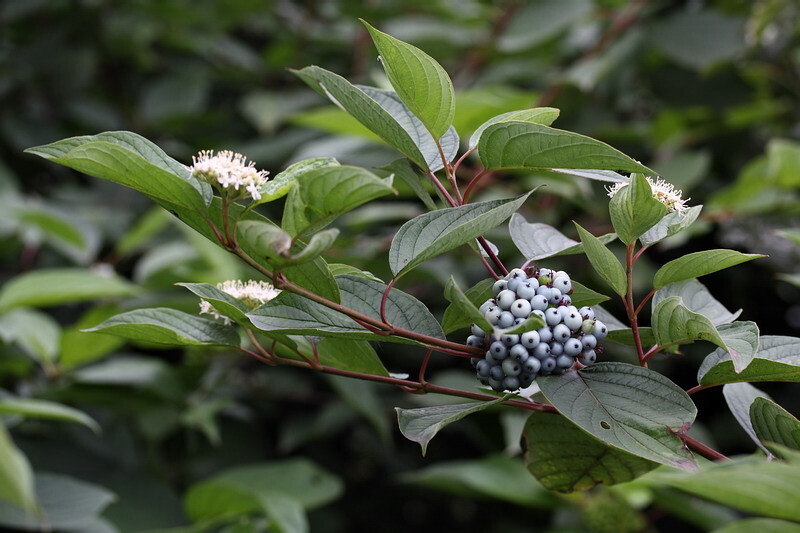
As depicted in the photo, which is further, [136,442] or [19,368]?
[136,442]

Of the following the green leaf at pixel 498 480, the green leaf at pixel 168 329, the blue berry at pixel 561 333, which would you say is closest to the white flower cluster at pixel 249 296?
the green leaf at pixel 168 329

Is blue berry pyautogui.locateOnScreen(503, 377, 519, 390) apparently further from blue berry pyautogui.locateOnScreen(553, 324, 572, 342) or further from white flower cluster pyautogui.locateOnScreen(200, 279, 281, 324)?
white flower cluster pyautogui.locateOnScreen(200, 279, 281, 324)

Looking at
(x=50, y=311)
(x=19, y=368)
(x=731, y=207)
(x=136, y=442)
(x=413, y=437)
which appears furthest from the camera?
(x=50, y=311)

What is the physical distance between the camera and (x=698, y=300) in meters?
0.67

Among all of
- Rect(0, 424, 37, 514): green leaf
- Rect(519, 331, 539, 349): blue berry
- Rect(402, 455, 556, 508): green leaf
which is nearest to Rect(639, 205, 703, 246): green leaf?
Rect(519, 331, 539, 349): blue berry

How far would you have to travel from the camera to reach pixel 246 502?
1250 mm

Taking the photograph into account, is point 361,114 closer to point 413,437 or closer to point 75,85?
point 413,437

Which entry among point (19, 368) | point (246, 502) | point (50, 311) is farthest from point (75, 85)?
point (246, 502)

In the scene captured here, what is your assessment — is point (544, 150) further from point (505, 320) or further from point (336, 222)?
point (336, 222)

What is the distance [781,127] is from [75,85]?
1.89 meters

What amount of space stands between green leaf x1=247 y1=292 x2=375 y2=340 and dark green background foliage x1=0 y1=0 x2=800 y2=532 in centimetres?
68

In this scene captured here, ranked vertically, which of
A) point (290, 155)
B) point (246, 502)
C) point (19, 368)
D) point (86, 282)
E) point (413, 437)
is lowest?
point (246, 502)

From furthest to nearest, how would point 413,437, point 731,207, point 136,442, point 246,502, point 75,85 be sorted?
point 75,85, point 136,442, point 731,207, point 246,502, point 413,437

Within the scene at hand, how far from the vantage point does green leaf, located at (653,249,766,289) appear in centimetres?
54
